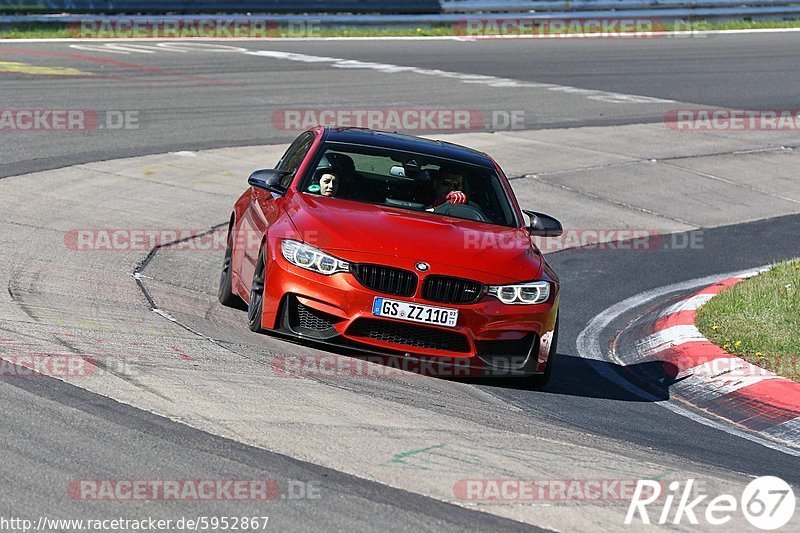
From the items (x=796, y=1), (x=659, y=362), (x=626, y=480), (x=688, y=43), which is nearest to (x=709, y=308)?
(x=659, y=362)

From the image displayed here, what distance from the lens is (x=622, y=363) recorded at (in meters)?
9.57

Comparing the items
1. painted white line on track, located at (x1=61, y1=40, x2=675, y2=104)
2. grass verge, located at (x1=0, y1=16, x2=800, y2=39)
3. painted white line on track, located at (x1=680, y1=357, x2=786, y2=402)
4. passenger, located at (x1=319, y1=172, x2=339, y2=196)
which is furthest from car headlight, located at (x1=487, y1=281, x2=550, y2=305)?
grass verge, located at (x1=0, y1=16, x2=800, y2=39)

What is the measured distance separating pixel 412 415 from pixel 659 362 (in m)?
3.51

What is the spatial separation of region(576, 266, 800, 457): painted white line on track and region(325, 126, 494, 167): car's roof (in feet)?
5.50

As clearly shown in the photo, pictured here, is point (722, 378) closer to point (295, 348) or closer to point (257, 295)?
point (295, 348)

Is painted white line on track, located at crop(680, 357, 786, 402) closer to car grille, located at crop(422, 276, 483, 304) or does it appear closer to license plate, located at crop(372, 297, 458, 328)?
car grille, located at crop(422, 276, 483, 304)

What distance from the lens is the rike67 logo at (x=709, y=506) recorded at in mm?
5309

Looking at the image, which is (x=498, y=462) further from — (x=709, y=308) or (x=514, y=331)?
(x=709, y=308)

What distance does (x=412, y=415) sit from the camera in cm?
→ 654

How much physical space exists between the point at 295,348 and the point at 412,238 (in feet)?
3.31

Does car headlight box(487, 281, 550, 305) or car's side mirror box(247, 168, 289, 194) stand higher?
car's side mirror box(247, 168, 289, 194)

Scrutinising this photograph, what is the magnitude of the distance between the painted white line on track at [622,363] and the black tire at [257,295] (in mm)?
2530

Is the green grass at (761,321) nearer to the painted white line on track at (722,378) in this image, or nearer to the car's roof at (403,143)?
the painted white line on track at (722,378)

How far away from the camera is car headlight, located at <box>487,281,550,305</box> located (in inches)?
311
